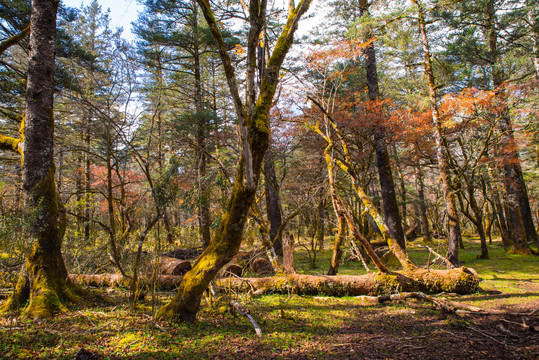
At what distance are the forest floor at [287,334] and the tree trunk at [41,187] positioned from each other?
44 centimetres

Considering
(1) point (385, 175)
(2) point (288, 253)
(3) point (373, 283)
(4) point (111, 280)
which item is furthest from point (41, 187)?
(1) point (385, 175)

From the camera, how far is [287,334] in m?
3.29

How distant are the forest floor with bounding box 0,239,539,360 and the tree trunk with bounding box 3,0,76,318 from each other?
1.44ft

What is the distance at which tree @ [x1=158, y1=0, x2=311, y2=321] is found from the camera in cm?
305

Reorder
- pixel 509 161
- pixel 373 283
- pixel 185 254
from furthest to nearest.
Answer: pixel 185 254, pixel 509 161, pixel 373 283

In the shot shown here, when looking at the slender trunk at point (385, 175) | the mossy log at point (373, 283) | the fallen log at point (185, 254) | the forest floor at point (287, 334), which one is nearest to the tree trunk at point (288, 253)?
the mossy log at point (373, 283)

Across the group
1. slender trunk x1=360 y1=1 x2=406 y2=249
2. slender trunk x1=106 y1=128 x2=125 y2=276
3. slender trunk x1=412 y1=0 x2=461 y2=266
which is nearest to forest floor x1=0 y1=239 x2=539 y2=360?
slender trunk x1=106 y1=128 x2=125 y2=276

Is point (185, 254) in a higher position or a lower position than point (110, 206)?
lower

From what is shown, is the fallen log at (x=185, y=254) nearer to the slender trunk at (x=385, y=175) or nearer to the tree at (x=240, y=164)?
the slender trunk at (x=385, y=175)

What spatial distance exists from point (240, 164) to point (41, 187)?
9.43ft

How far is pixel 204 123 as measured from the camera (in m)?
11.9

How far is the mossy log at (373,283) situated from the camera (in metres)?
4.92

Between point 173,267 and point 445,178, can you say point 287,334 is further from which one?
point 445,178

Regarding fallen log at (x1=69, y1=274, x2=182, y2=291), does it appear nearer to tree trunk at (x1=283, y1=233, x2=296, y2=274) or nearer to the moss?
the moss
